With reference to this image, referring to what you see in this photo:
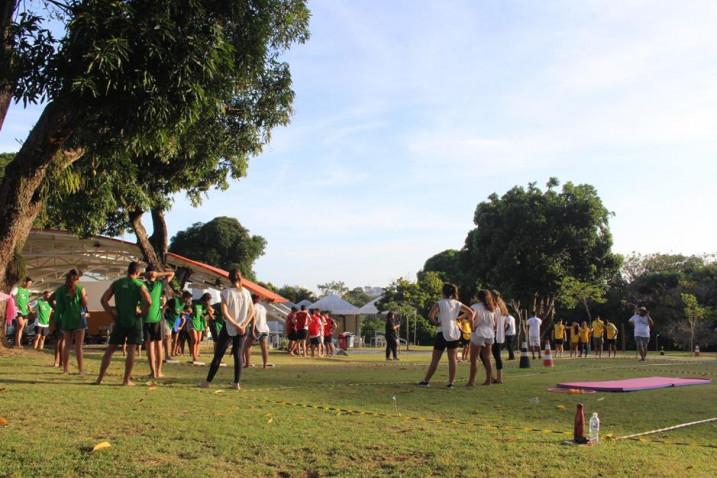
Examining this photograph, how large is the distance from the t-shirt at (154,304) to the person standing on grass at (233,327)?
134 centimetres

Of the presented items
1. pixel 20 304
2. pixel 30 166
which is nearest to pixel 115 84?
pixel 30 166

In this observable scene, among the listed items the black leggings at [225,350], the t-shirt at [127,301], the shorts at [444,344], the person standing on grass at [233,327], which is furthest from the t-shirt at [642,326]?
the t-shirt at [127,301]

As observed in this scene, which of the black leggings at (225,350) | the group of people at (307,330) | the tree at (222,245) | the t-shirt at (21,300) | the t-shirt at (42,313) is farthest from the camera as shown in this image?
the tree at (222,245)

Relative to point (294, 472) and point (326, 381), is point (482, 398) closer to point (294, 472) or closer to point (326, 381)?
point (326, 381)

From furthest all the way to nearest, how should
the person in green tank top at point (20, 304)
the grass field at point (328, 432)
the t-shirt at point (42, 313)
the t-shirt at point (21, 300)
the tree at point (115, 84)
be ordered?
1. the t-shirt at point (42, 313)
2. the t-shirt at point (21, 300)
3. the person in green tank top at point (20, 304)
4. the tree at point (115, 84)
5. the grass field at point (328, 432)

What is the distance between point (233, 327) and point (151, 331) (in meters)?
1.69

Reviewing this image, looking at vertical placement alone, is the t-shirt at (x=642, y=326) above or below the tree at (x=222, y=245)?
below

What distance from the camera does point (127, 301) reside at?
1022cm

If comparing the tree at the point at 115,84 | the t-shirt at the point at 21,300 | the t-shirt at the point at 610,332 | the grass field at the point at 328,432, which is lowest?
the grass field at the point at 328,432

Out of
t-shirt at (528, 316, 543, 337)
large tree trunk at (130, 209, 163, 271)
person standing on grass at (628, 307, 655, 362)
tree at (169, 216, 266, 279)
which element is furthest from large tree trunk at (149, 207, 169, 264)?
tree at (169, 216, 266, 279)

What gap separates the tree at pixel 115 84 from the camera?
9.42 m

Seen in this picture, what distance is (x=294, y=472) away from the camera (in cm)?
505

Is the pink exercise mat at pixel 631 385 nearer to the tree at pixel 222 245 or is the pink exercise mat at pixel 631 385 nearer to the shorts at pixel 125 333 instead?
the shorts at pixel 125 333

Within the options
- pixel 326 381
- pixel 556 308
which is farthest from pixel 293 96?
pixel 556 308
